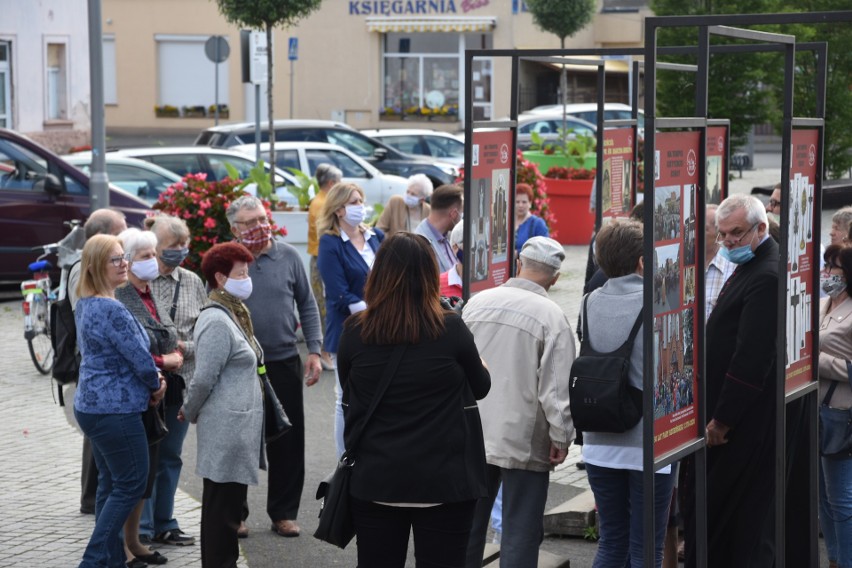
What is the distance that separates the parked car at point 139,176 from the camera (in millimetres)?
16984

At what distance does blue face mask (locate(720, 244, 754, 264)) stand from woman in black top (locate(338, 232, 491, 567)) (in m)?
1.61

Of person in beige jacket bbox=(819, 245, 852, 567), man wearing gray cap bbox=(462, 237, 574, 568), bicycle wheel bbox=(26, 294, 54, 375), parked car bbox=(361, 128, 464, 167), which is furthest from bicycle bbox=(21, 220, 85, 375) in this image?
parked car bbox=(361, 128, 464, 167)

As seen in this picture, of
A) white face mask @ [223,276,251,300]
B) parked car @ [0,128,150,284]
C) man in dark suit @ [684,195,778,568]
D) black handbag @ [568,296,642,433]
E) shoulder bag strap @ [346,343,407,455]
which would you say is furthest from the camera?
parked car @ [0,128,150,284]

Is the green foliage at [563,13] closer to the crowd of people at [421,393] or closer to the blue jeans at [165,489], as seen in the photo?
the crowd of people at [421,393]

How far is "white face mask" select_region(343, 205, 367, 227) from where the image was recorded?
308 inches

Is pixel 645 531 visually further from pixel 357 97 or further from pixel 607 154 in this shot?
pixel 357 97

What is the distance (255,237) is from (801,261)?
2.90m

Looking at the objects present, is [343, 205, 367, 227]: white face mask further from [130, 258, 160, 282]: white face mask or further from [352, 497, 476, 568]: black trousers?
[352, 497, 476, 568]: black trousers

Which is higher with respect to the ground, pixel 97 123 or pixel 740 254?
pixel 97 123

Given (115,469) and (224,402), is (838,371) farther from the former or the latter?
(115,469)

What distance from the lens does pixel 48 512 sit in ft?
24.3

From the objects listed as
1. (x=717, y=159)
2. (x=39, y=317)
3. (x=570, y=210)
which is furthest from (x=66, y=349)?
(x=570, y=210)

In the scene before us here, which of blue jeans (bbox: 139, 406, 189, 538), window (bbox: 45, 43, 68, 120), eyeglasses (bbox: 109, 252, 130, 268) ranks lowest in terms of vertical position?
blue jeans (bbox: 139, 406, 189, 538)

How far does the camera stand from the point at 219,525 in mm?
5965
